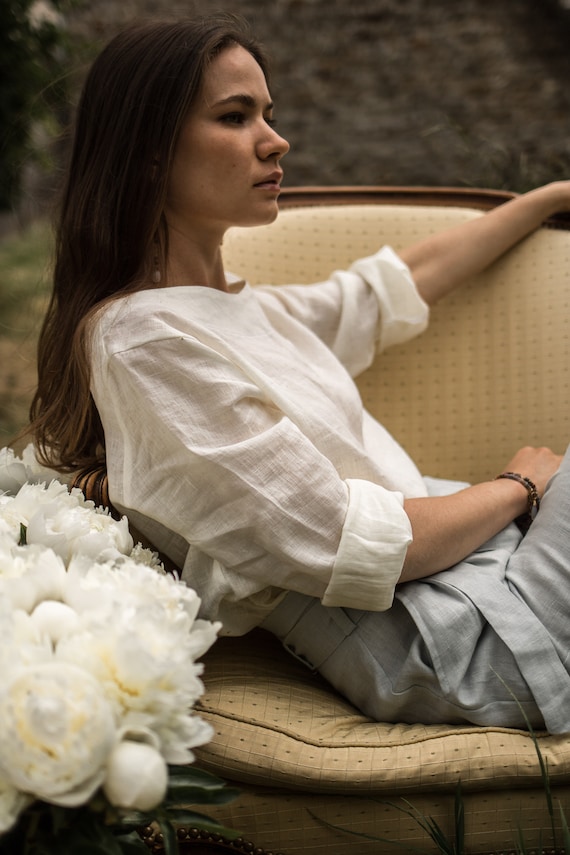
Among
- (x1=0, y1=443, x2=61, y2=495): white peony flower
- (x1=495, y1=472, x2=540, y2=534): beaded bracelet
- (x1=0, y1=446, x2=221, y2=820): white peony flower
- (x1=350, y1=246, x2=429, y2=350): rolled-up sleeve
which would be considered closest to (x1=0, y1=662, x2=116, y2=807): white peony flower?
(x1=0, y1=446, x2=221, y2=820): white peony flower

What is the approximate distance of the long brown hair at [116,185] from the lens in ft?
4.81

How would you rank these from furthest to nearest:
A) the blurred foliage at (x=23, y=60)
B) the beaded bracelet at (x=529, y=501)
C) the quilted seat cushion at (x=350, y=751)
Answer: the blurred foliage at (x=23, y=60) → the beaded bracelet at (x=529, y=501) → the quilted seat cushion at (x=350, y=751)

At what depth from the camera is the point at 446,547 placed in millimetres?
1401

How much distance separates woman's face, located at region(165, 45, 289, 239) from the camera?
58.9 inches

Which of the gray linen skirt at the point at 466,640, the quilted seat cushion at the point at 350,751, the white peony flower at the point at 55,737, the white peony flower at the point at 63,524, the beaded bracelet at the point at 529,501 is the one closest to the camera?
the white peony flower at the point at 55,737

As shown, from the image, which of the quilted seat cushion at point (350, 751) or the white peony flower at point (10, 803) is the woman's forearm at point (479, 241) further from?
the white peony flower at point (10, 803)

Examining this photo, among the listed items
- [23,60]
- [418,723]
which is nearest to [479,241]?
[418,723]

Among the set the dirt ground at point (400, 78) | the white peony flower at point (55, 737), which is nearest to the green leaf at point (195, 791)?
the white peony flower at point (55, 737)

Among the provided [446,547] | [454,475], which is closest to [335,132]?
[454,475]

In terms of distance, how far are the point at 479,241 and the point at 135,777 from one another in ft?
4.86

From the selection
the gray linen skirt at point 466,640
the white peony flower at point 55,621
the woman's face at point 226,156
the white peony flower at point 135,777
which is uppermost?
the woman's face at point 226,156

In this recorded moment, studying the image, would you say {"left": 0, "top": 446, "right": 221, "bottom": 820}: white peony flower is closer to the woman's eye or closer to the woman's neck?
the woman's neck

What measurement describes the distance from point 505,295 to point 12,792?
1.55 m

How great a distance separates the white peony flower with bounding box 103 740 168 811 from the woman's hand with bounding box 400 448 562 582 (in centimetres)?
63
